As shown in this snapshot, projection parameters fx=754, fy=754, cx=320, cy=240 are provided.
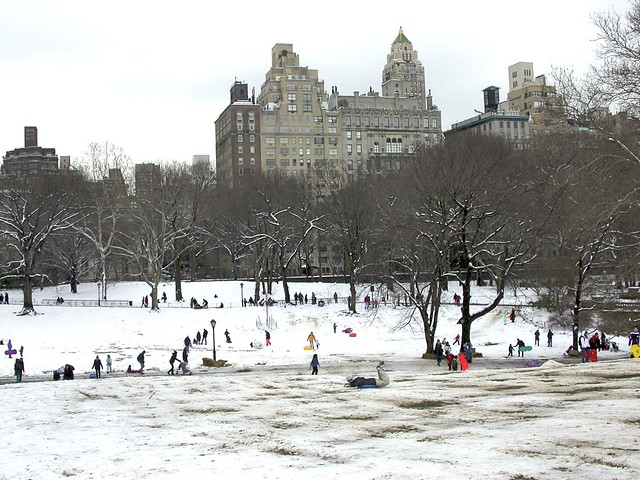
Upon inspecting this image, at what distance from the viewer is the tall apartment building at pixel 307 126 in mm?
160125

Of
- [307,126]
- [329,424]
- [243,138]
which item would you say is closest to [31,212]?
[329,424]

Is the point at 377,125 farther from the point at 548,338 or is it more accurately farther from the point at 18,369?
the point at 18,369

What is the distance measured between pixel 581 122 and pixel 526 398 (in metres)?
12.4

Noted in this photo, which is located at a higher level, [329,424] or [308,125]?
[308,125]

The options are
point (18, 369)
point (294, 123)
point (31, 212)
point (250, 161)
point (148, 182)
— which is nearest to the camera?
point (18, 369)

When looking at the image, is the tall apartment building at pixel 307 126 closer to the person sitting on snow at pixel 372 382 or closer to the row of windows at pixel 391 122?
the row of windows at pixel 391 122

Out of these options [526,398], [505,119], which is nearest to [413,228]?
[526,398]

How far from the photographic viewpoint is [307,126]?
163 m

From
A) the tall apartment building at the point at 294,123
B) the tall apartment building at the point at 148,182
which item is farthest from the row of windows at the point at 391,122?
the tall apartment building at the point at 148,182

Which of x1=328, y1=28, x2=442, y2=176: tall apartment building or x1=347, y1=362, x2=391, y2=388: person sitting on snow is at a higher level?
x1=328, y1=28, x2=442, y2=176: tall apartment building

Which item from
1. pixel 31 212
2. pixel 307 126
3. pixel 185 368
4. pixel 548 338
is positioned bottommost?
pixel 185 368

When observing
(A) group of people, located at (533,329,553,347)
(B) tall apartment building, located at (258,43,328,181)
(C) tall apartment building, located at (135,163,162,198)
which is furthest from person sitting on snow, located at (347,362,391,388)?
(B) tall apartment building, located at (258,43,328,181)

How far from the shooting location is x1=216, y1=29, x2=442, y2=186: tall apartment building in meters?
160

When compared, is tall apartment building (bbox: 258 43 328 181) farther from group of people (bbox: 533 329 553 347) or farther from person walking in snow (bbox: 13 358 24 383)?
person walking in snow (bbox: 13 358 24 383)
